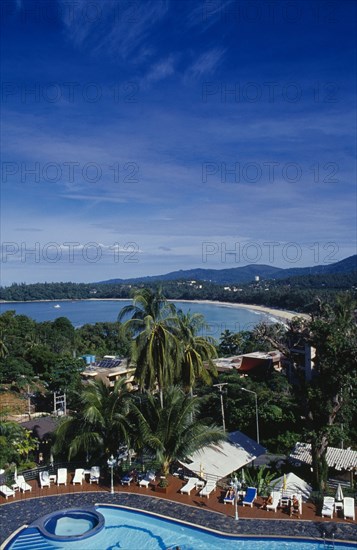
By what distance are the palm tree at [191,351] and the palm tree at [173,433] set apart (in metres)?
3.64

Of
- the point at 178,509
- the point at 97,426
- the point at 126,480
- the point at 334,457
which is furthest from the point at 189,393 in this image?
the point at 178,509

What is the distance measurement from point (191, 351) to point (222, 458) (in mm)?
4956

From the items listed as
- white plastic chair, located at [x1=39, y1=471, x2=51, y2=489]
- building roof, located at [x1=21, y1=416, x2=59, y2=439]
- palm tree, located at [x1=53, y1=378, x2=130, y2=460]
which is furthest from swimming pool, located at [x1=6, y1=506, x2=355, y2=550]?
building roof, located at [x1=21, y1=416, x2=59, y2=439]

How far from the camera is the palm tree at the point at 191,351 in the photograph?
1937 cm

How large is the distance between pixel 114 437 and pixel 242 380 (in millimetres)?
11881

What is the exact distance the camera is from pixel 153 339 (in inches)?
666

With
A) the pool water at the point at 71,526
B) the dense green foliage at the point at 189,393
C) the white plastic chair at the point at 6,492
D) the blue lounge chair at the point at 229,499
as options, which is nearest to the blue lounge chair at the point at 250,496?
the blue lounge chair at the point at 229,499

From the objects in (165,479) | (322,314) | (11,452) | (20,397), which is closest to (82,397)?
(11,452)

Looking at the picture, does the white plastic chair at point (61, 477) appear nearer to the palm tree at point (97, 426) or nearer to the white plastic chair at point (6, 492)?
the palm tree at point (97, 426)

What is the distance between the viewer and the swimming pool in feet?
36.7

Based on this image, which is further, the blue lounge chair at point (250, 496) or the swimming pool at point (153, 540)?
the blue lounge chair at point (250, 496)

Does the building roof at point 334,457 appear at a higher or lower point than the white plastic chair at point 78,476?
lower

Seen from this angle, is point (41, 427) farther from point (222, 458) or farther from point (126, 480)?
point (222, 458)

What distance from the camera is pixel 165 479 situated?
14336 millimetres
